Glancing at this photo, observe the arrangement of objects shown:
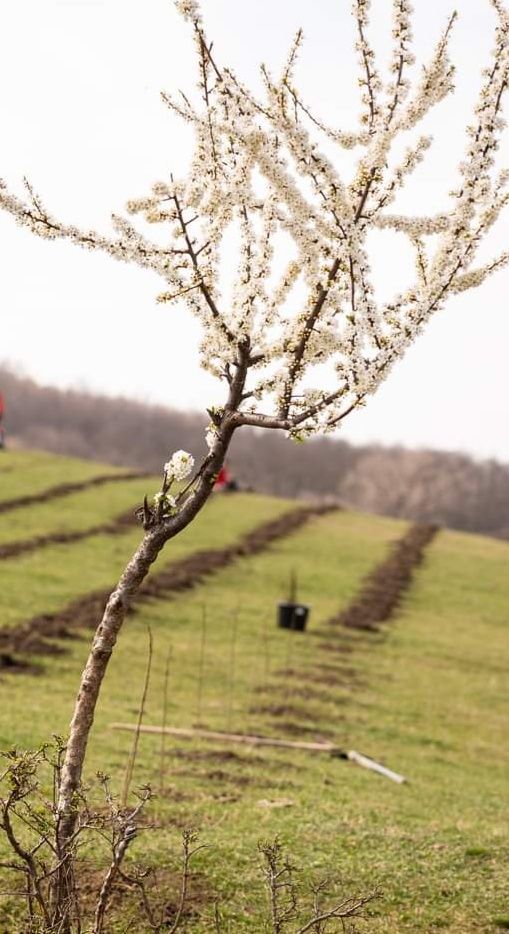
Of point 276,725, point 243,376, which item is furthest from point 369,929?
point 276,725

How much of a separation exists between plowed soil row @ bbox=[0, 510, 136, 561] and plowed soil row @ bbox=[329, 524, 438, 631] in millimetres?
12363

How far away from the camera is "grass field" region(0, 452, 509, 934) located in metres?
10.7

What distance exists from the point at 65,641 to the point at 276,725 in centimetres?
800

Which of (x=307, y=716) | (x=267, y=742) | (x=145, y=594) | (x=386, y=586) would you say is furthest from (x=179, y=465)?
(x=386, y=586)

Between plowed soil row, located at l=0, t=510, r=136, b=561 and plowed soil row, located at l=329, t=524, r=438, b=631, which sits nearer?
plowed soil row, located at l=329, t=524, r=438, b=631

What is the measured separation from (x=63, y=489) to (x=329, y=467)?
129 metres

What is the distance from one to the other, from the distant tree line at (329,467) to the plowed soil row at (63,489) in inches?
3865

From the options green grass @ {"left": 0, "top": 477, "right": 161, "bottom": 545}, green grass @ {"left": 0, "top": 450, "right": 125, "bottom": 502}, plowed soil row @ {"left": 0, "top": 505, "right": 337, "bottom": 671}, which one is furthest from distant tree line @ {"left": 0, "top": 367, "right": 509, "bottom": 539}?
plowed soil row @ {"left": 0, "top": 505, "right": 337, "bottom": 671}

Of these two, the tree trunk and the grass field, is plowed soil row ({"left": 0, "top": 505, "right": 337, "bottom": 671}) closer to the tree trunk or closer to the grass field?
the grass field

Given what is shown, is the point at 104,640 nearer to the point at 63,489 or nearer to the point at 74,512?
the point at 74,512

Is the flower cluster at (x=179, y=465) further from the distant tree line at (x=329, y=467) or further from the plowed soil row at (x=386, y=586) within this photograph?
the distant tree line at (x=329, y=467)

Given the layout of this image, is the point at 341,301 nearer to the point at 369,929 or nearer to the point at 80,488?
the point at 369,929

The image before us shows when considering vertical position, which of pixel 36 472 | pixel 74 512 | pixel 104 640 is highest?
pixel 36 472

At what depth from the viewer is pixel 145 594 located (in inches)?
1464
